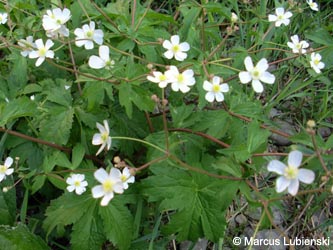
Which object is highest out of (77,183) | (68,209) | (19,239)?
(77,183)

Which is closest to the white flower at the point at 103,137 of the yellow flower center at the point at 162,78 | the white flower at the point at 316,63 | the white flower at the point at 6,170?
the yellow flower center at the point at 162,78

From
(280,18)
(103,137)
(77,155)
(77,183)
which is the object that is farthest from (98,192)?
(280,18)

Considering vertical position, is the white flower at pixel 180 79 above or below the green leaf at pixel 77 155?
above

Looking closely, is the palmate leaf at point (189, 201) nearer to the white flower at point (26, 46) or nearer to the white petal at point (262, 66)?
the white petal at point (262, 66)

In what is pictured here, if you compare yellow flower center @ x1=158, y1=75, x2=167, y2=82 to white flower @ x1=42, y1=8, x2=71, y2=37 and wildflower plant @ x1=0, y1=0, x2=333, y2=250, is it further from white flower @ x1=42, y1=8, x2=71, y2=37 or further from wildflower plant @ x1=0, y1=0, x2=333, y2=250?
white flower @ x1=42, y1=8, x2=71, y2=37

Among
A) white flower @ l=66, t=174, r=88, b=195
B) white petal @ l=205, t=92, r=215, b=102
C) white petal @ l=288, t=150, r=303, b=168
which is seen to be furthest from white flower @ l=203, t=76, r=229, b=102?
white flower @ l=66, t=174, r=88, b=195

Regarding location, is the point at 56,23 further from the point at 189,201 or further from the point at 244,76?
the point at 189,201

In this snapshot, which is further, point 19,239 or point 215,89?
point 19,239
